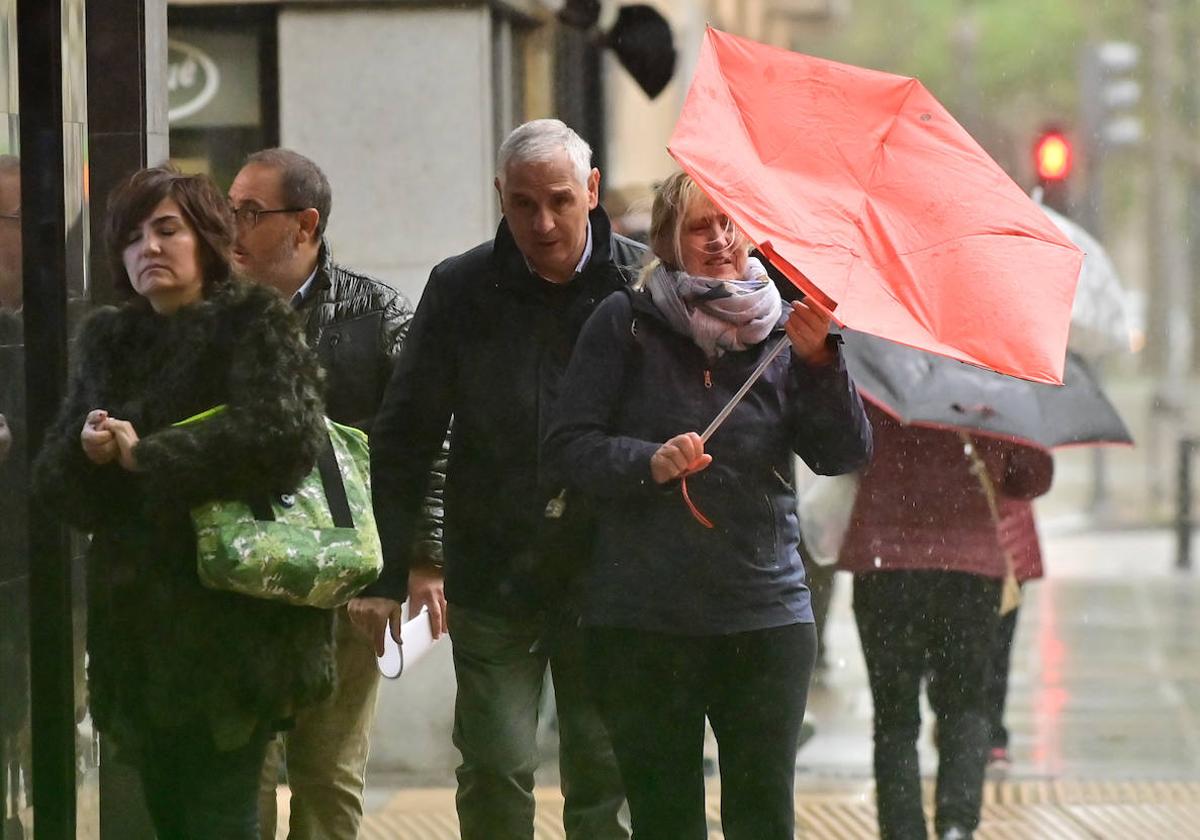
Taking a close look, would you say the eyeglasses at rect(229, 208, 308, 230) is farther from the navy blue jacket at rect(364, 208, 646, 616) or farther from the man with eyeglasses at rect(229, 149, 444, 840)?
the navy blue jacket at rect(364, 208, 646, 616)

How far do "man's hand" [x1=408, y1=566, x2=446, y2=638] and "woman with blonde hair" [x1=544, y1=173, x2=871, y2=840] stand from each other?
0.71 metres

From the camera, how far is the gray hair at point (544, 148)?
4242 millimetres

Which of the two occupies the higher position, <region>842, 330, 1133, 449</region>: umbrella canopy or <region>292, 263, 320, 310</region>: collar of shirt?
<region>292, 263, 320, 310</region>: collar of shirt

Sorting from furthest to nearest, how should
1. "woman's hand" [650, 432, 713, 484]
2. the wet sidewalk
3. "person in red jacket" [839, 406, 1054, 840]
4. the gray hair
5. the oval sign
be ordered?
the oval sign < the wet sidewalk < "person in red jacket" [839, 406, 1054, 840] < the gray hair < "woman's hand" [650, 432, 713, 484]

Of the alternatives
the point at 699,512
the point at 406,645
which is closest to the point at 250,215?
the point at 406,645

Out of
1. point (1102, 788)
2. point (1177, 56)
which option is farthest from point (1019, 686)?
point (1177, 56)

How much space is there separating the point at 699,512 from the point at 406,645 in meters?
0.90

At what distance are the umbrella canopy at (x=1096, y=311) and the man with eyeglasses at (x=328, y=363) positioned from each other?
211 centimetres

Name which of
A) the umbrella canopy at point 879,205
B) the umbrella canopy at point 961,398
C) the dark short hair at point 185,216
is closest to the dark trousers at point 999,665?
the umbrella canopy at point 961,398

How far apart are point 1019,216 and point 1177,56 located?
69.1ft

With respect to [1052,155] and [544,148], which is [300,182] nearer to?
[544,148]

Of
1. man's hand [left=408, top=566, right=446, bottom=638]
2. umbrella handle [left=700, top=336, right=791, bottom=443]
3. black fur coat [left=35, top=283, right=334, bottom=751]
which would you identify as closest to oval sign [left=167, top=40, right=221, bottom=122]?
man's hand [left=408, top=566, right=446, bottom=638]

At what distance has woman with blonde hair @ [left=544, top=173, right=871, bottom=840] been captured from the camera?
3910 mm

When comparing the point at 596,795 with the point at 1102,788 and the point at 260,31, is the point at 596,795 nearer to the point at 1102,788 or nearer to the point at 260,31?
the point at 1102,788
